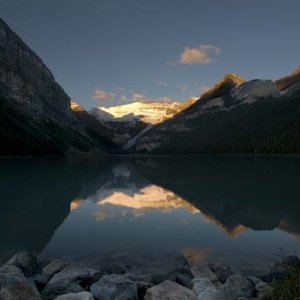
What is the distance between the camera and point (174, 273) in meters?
13.5

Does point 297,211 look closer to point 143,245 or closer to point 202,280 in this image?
point 143,245

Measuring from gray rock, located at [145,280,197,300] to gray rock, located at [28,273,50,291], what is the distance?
395 cm

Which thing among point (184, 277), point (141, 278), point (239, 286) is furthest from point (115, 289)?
point (239, 286)

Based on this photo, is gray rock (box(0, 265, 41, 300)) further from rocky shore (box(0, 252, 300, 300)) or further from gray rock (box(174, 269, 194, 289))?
gray rock (box(174, 269, 194, 289))

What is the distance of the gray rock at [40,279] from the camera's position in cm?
1258

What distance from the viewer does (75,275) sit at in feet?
41.7

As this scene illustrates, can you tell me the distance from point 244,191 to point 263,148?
14918 cm

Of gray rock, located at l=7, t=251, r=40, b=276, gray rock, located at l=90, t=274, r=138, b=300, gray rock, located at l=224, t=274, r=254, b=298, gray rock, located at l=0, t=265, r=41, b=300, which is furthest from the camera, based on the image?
gray rock, located at l=7, t=251, r=40, b=276

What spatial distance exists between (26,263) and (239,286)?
7.88 metres

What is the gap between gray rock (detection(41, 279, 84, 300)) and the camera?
11445mm

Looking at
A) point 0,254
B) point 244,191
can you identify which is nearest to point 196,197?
point 244,191

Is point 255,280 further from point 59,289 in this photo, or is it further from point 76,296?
point 59,289

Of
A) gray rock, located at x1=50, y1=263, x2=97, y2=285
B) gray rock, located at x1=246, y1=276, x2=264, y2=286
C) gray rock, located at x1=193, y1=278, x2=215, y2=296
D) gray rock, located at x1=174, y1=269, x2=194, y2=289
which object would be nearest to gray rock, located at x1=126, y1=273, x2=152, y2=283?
gray rock, located at x1=174, y1=269, x2=194, y2=289

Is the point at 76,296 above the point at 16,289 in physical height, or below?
below
